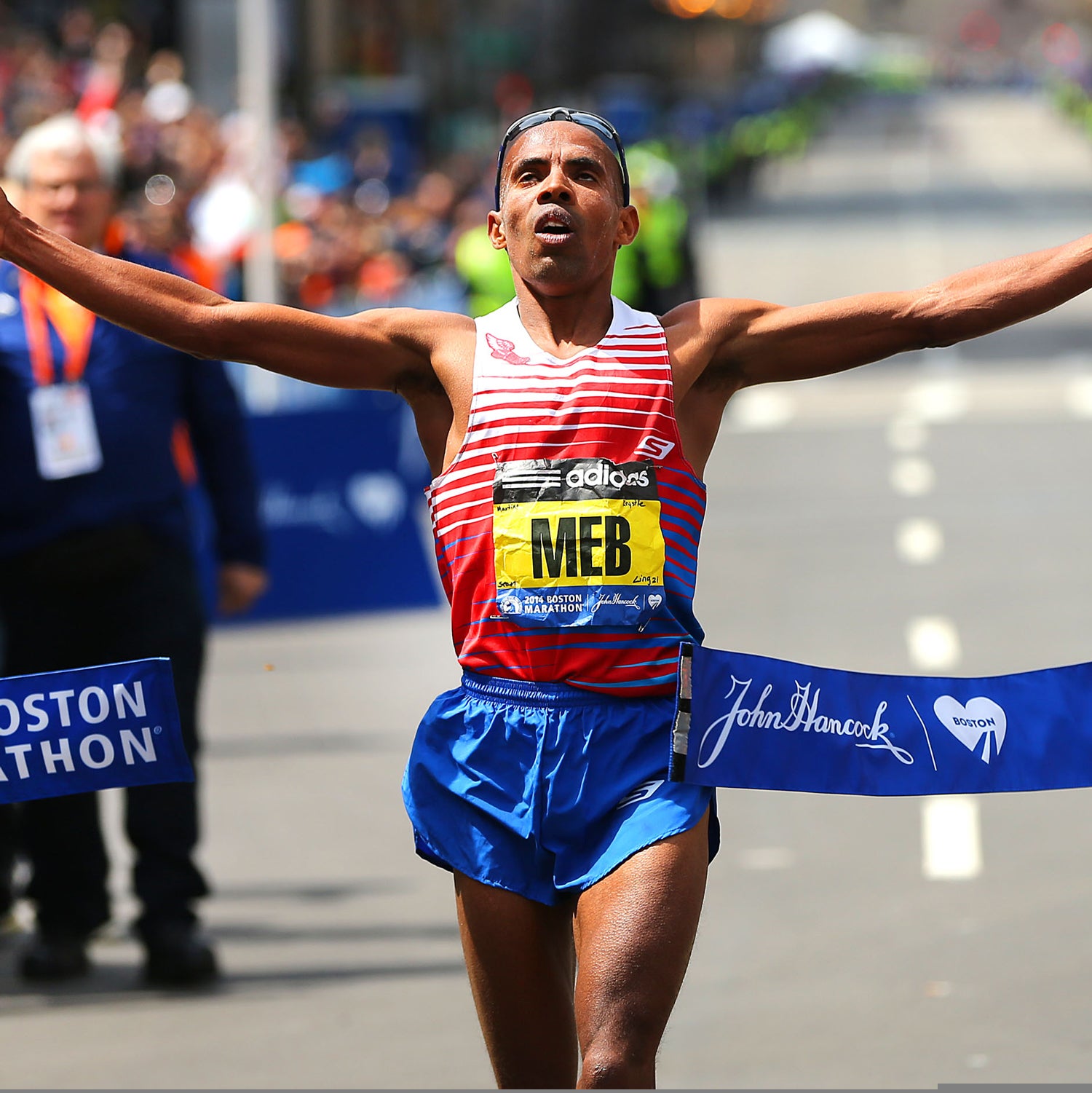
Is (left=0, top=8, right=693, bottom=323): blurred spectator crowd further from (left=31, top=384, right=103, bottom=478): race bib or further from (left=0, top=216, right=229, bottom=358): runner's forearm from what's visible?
(left=0, top=216, right=229, bottom=358): runner's forearm

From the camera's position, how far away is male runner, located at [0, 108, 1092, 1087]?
12.4 ft

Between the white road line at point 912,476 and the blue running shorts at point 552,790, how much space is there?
1185 centimetres

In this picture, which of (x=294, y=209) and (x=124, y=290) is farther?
(x=294, y=209)

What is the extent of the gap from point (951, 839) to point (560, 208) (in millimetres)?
4334

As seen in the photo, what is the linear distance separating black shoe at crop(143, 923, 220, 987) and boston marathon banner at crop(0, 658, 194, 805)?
216cm

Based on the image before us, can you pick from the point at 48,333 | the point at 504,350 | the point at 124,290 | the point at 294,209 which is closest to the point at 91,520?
the point at 48,333

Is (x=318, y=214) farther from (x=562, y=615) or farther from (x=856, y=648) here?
(x=562, y=615)

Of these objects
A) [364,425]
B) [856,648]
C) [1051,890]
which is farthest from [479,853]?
[364,425]

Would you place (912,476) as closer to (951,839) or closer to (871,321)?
(951,839)

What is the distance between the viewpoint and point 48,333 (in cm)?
608

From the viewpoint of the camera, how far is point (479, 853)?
3799 millimetres

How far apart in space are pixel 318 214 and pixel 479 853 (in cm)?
1863

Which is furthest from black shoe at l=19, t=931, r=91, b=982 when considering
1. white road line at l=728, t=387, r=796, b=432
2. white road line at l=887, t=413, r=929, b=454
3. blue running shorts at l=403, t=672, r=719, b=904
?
white road line at l=728, t=387, r=796, b=432

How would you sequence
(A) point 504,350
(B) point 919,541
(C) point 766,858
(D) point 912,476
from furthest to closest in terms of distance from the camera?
(D) point 912,476, (B) point 919,541, (C) point 766,858, (A) point 504,350
